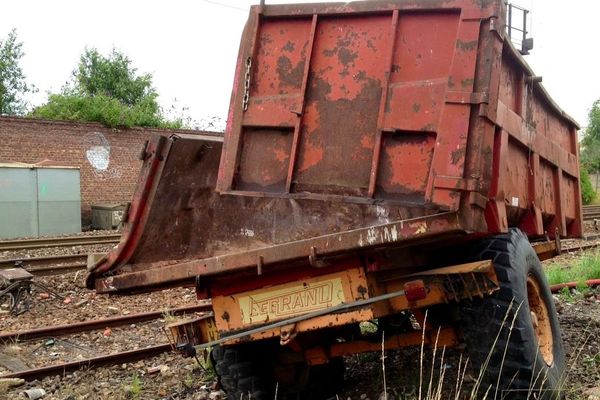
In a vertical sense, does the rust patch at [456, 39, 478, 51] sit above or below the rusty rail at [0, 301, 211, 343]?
above

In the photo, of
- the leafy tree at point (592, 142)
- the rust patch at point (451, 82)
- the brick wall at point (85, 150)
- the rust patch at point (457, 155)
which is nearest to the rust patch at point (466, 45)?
the rust patch at point (451, 82)

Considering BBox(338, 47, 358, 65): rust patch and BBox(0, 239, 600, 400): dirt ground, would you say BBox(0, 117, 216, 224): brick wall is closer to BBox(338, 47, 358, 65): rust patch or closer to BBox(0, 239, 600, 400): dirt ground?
BBox(0, 239, 600, 400): dirt ground

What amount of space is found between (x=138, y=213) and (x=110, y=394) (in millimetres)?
2061

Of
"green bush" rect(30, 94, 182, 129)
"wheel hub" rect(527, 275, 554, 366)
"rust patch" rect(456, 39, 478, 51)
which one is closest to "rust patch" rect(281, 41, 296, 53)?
"rust patch" rect(456, 39, 478, 51)

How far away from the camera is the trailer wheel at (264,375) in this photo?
16.2ft

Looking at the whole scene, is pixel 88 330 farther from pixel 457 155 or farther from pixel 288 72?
pixel 457 155

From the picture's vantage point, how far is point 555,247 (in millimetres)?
6477

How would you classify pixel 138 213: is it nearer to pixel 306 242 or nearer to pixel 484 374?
pixel 306 242

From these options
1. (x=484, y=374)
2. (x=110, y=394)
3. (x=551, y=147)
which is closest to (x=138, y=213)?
(x=110, y=394)

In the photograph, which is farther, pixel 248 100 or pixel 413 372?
pixel 413 372

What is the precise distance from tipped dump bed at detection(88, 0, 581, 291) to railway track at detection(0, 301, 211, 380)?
2.28 m

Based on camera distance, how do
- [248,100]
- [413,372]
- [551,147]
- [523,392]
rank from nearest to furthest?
[523,392] → [248,100] → [413,372] → [551,147]

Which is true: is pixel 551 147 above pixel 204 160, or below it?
above

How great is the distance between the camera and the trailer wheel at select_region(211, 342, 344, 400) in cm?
495
